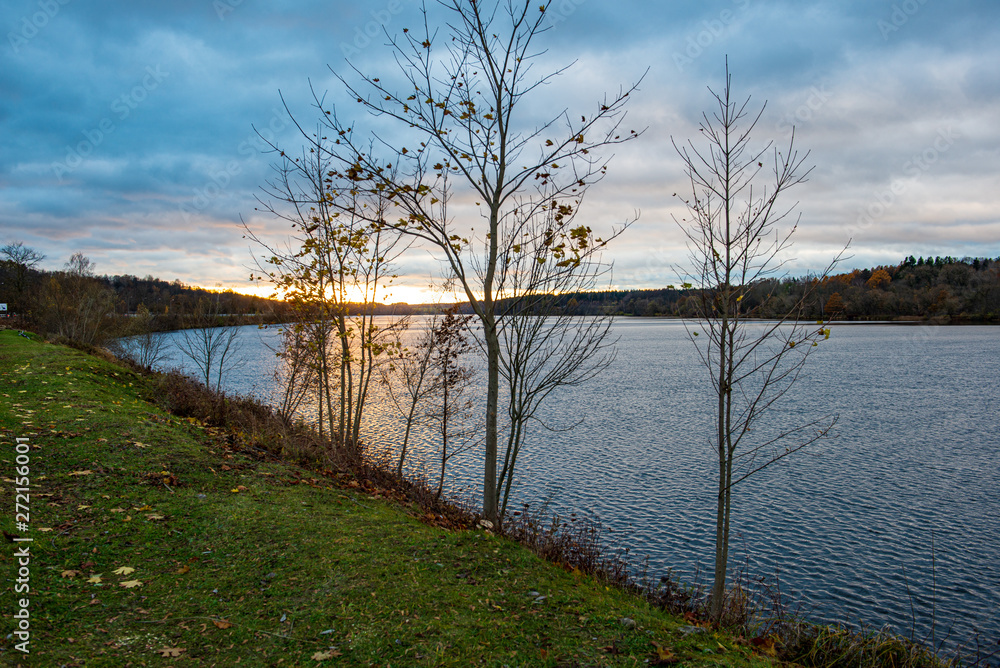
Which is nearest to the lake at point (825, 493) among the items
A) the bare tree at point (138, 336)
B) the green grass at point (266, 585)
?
the green grass at point (266, 585)

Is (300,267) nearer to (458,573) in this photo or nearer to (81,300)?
(458,573)

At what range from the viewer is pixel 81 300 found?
40.4 m

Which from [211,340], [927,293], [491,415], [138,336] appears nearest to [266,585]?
[491,415]

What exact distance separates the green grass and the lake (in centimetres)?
538

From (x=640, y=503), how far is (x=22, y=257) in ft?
248

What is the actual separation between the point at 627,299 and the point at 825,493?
41.0ft

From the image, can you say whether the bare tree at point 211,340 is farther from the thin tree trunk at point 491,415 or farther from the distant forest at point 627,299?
the thin tree trunk at point 491,415

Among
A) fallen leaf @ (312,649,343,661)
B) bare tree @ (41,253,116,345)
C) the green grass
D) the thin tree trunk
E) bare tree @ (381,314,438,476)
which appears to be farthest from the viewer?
bare tree @ (41,253,116,345)


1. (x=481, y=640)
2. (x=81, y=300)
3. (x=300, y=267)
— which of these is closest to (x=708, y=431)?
(x=300, y=267)

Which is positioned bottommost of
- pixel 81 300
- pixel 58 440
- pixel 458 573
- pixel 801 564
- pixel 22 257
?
pixel 801 564

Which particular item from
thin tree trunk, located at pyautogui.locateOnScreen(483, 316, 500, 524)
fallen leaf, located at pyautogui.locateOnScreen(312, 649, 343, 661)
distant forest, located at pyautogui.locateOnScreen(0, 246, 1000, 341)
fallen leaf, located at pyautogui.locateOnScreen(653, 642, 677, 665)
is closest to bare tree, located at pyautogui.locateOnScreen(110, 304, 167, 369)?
distant forest, located at pyautogui.locateOnScreen(0, 246, 1000, 341)

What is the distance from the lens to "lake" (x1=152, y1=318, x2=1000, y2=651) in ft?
34.0

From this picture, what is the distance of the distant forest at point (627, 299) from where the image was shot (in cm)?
960

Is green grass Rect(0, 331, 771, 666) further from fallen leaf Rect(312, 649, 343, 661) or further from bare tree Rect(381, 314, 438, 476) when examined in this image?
bare tree Rect(381, 314, 438, 476)
